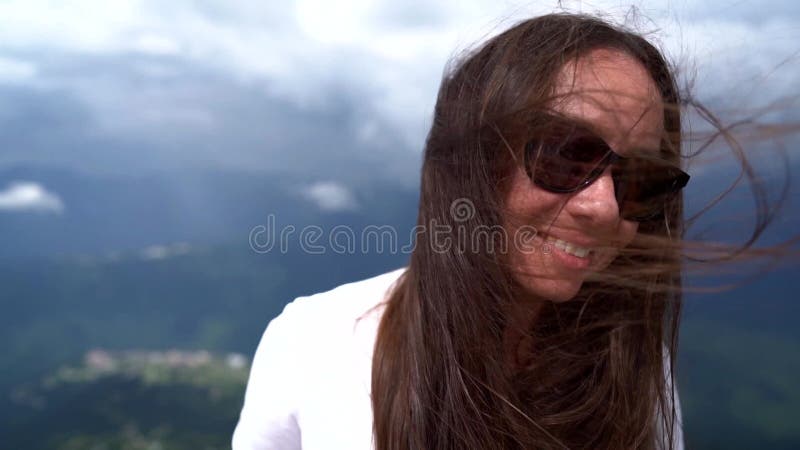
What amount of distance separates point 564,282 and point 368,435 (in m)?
0.37

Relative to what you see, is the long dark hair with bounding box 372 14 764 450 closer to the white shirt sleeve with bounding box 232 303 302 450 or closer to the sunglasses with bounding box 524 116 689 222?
the sunglasses with bounding box 524 116 689 222

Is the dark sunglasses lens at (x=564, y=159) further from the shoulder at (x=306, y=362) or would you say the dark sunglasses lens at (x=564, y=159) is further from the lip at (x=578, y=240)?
the shoulder at (x=306, y=362)

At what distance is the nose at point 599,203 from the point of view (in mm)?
699

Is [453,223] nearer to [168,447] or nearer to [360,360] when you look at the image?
[360,360]

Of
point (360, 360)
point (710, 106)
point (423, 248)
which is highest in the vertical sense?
point (710, 106)

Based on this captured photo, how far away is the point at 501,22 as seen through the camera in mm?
914

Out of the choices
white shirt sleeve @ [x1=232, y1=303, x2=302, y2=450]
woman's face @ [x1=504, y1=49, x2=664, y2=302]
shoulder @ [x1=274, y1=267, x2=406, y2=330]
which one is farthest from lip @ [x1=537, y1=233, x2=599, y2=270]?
white shirt sleeve @ [x1=232, y1=303, x2=302, y2=450]

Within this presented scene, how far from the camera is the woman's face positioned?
691 millimetres

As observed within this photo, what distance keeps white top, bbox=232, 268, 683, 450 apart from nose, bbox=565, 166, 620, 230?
14.7 inches

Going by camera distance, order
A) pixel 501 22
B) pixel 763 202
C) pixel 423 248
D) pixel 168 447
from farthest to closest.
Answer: pixel 168 447
pixel 501 22
pixel 423 248
pixel 763 202

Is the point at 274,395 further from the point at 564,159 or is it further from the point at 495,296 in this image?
the point at 564,159

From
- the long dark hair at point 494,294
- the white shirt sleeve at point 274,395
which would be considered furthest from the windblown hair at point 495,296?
the white shirt sleeve at point 274,395

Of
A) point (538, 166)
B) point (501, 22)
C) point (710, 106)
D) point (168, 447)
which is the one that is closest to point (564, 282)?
point (538, 166)

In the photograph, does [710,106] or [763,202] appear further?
[710,106]
